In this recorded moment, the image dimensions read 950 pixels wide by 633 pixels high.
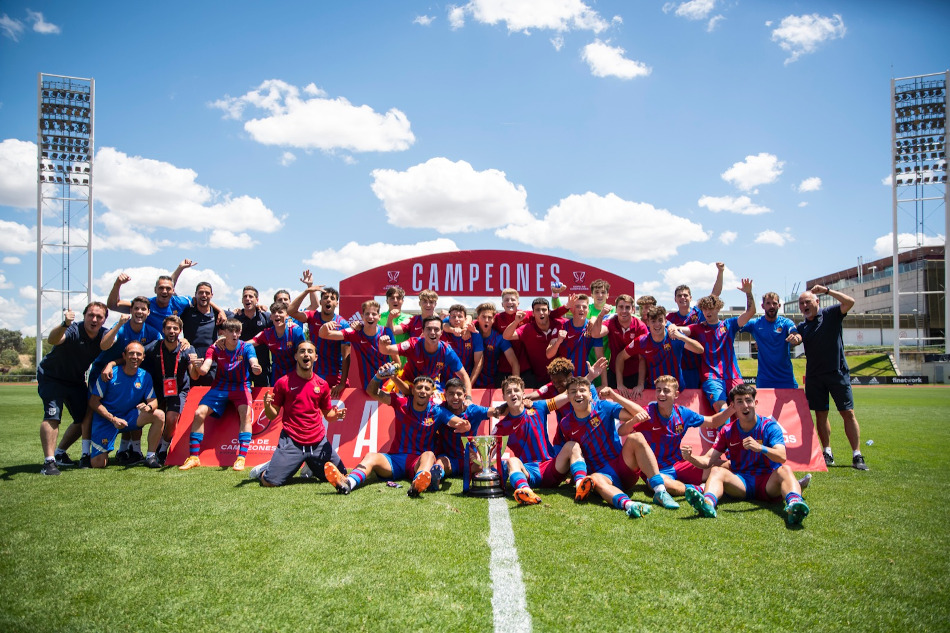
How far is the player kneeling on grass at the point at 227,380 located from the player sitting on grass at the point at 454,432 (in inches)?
98.2

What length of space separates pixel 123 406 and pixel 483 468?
14.8ft

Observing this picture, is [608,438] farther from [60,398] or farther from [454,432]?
[60,398]

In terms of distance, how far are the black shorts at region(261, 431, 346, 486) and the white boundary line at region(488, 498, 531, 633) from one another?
219 cm

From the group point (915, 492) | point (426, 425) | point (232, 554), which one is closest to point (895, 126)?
point (915, 492)

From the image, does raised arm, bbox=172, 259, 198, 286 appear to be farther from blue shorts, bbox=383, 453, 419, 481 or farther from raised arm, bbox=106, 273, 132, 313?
blue shorts, bbox=383, 453, 419, 481

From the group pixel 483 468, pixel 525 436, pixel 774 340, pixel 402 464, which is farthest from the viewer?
pixel 774 340

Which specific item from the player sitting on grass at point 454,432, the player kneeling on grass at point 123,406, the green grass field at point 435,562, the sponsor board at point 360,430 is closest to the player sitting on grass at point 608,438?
the green grass field at point 435,562

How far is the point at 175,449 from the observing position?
680cm

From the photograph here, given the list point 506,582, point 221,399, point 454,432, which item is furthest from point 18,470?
point 506,582

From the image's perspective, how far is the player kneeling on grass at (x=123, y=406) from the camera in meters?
6.55

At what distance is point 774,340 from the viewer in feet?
23.0

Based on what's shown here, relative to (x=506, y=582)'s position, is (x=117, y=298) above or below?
above

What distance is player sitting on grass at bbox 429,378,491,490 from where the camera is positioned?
5.61 m

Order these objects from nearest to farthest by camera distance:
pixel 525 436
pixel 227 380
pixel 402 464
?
pixel 525 436
pixel 402 464
pixel 227 380
